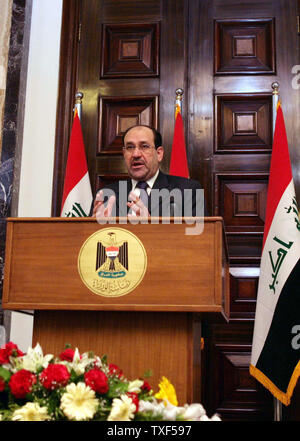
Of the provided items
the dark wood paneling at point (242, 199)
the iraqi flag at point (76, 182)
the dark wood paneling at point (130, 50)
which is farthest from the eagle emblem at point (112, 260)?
the dark wood paneling at point (130, 50)

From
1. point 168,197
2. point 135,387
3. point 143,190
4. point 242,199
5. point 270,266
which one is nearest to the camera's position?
point 135,387

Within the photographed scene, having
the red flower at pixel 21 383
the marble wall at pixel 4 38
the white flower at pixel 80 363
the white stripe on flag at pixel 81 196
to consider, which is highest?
the marble wall at pixel 4 38

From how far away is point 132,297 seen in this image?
7.04ft

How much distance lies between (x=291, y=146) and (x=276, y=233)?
0.92 m

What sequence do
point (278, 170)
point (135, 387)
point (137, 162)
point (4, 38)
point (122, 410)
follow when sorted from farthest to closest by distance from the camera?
point (4, 38) → point (278, 170) → point (137, 162) → point (135, 387) → point (122, 410)

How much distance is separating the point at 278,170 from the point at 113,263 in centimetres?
205

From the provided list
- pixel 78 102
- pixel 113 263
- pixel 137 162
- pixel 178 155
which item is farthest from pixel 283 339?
pixel 78 102

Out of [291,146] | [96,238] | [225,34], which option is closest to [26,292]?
[96,238]

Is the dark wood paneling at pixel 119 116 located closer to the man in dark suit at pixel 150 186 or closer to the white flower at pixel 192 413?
the man in dark suit at pixel 150 186

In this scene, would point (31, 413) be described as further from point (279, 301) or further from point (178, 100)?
point (178, 100)

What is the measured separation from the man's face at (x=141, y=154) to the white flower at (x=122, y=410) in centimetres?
197

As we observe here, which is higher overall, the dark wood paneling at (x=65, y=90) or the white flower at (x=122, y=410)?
the dark wood paneling at (x=65, y=90)

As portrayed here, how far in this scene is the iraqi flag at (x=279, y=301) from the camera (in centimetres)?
336
